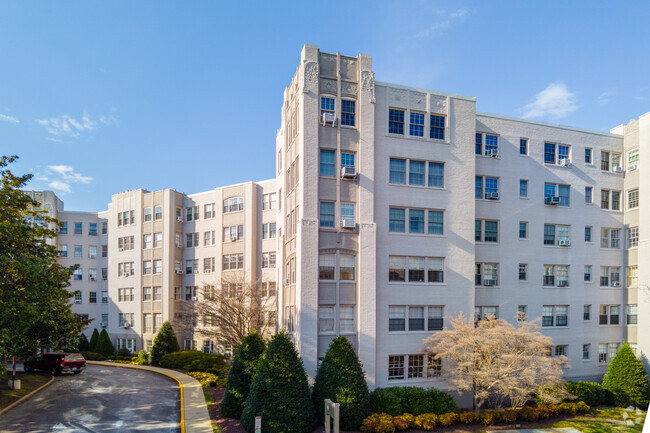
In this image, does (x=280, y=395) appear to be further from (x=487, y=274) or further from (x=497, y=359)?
(x=487, y=274)

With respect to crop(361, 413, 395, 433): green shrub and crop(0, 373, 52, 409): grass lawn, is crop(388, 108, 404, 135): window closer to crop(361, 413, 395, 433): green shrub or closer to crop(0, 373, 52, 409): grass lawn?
crop(361, 413, 395, 433): green shrub

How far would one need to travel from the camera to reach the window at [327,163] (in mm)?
25641

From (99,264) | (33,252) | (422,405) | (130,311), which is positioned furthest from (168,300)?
(422,405)

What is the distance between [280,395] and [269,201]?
25.3 meters

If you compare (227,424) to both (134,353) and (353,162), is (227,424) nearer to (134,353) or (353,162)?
(353,162)

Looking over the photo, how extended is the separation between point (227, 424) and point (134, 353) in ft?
97.4

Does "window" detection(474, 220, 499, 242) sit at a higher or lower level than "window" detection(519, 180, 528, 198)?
lower

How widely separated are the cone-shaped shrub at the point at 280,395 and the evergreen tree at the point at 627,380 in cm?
2123

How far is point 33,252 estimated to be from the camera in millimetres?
24328

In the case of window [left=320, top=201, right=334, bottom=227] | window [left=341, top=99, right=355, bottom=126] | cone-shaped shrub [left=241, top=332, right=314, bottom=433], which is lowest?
cone-shaped shrub [left=241, top=332, right=314, bottom=433]

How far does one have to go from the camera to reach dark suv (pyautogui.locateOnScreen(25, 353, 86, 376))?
3488cm

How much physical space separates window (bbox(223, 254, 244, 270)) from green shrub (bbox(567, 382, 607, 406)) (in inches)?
1116

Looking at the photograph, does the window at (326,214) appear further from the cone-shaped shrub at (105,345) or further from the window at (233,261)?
the cone-shaped shrub at (105,345)

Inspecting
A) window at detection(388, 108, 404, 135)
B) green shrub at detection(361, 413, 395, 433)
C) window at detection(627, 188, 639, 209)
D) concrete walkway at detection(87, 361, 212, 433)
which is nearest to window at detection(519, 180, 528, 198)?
window at detection(627, 188, 639, 209)
